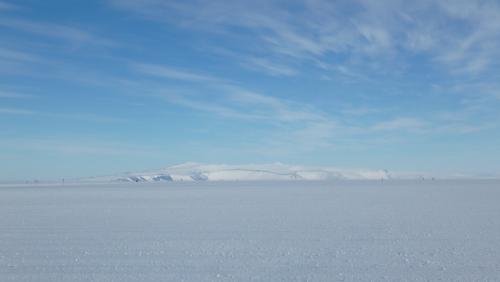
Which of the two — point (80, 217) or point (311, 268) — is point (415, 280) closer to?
point (311, 268)

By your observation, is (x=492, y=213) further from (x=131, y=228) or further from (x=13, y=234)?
(x=13, y=234)

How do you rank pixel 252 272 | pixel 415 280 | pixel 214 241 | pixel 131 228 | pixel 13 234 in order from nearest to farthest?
pixel 415 280 → pixel 252 272 → pixel 214 241 → pixel 13 234 → pixel 131 228

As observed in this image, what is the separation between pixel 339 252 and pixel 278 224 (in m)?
5.58

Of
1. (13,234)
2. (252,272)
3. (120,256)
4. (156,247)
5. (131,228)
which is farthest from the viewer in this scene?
(131,228)

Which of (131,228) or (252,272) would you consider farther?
(131,228)

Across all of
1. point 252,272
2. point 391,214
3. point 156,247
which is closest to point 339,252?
point 252,272

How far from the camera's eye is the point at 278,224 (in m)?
16.1

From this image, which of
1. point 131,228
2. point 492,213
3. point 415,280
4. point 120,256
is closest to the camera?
point 415,280

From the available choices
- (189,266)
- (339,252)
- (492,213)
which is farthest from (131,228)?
(492,213)

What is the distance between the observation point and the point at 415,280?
803 cm

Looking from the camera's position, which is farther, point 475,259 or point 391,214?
point 391,214

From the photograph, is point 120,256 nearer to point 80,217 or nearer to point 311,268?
point 311,268

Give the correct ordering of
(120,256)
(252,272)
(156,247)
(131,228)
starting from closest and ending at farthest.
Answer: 1. (252,272)
2. (120,256)
3. (156,247)
4. (131,228)

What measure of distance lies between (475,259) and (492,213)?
36.4 feet
